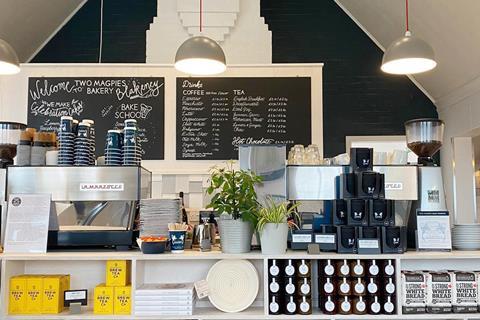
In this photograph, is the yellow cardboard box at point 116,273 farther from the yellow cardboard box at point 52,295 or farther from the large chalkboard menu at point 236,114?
the large chalkboard menu at point 236,114

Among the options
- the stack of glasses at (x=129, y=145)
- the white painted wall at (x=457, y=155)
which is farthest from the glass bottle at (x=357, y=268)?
the white painted wall at (x=457, y=155)

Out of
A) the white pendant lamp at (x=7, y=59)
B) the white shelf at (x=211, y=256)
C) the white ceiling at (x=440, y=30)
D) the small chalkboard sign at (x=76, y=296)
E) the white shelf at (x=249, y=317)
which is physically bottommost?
the white shelf at (x=249, y=317)

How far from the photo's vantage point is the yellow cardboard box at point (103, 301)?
6.81 ft

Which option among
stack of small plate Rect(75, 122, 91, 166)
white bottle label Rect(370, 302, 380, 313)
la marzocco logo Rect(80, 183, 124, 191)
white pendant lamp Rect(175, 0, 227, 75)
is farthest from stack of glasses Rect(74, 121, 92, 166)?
white bottle label Rect(370, 302, 380, 313)

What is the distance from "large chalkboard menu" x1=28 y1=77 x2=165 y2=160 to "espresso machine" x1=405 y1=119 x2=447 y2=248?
2367mm

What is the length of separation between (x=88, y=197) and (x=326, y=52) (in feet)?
12.5

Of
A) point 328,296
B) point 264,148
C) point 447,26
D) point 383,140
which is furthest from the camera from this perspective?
point 383,140

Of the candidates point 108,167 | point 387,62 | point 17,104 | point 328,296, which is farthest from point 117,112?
point 328,296

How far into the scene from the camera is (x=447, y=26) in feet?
13.0

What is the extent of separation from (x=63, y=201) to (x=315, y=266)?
1.23 m

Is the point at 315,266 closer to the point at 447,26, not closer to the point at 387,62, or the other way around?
the point at 387,62

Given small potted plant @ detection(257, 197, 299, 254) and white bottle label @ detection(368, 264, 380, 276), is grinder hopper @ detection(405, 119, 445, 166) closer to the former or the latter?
white bottle label @ detection(368, 264, 380, 276)

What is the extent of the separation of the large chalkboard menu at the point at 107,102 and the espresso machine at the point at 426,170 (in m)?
2.37

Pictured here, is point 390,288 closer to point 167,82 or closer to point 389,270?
point 389,270
